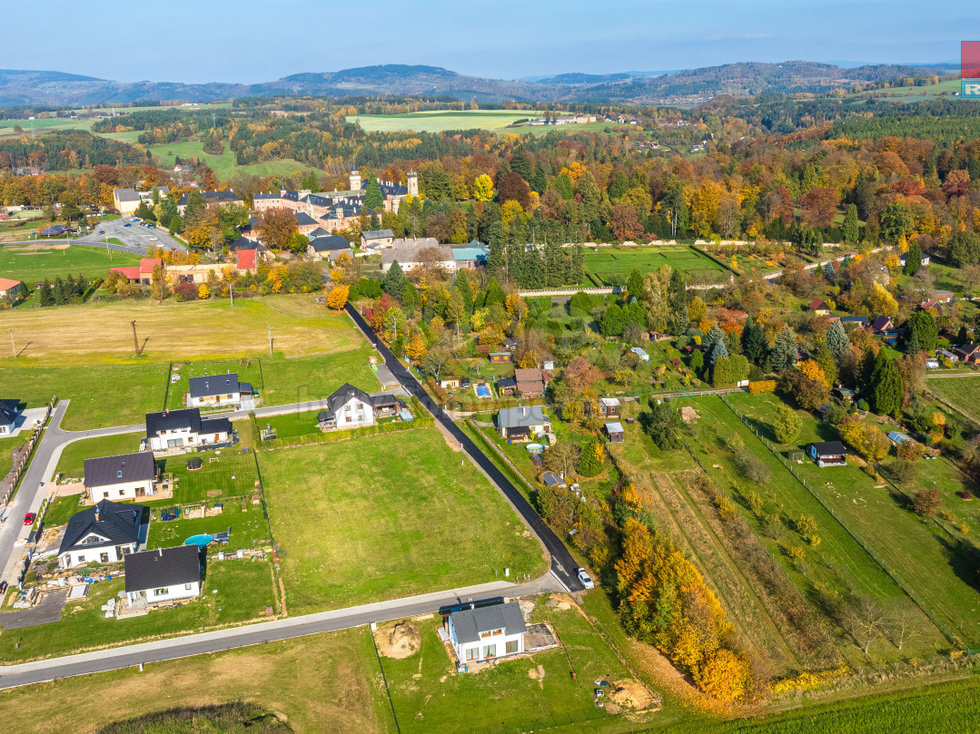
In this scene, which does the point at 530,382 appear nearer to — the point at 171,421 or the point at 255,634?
the point at 171,421

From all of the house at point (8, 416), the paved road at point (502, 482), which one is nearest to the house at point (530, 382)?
the paved road at point (502, 482)

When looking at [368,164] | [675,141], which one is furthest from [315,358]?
[675,141]

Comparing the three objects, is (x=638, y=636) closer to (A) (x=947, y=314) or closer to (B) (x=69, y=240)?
(A) (x=947, y=314)

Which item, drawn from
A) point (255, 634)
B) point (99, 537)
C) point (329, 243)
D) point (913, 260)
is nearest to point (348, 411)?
point (99, 537)

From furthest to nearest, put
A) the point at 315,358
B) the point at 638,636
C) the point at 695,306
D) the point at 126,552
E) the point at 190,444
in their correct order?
the point at 695,306 → the point at 315,358 → the point at 190,444 → the point at 126,552 → the point at 638,636

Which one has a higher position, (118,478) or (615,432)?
(118,478)
